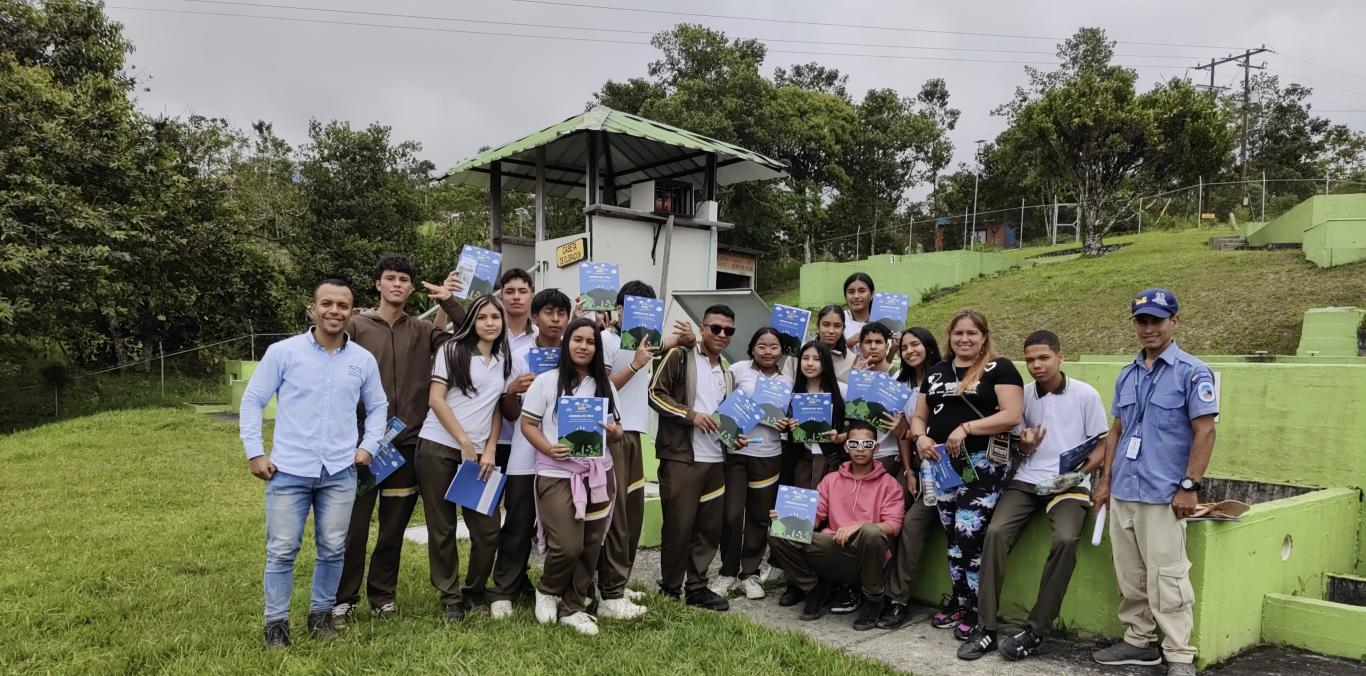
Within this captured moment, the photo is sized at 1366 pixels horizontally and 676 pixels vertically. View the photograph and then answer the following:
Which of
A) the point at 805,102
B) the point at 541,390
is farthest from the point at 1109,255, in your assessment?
the point at 541,390

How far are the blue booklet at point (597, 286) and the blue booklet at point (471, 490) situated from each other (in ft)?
3.97

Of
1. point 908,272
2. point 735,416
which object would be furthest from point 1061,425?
point 908,272

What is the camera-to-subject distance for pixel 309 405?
3488mm

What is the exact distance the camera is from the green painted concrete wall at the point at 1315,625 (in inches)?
144

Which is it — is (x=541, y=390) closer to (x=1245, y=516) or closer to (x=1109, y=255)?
(x=1245, y=516)

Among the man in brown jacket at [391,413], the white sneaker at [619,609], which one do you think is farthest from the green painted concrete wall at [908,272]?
the man in brown jacket at [391,413]

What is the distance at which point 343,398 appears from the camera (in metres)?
3.57

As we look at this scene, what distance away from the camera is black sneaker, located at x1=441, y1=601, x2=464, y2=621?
4.00 m

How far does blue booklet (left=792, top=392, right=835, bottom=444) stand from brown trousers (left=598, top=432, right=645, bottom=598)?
0.92m

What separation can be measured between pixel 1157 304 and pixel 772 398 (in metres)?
1.94

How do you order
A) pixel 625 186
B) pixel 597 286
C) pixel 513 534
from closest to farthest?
pixel 513 534 < pixel 597 286 < pixel 625 186

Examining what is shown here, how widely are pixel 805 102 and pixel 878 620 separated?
2671 cm

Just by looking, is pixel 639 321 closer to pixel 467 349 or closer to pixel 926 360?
pixel 467 349

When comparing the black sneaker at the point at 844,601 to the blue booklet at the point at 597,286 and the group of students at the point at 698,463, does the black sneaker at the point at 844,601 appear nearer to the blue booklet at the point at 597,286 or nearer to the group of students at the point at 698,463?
the group of students at the point at 698,463
